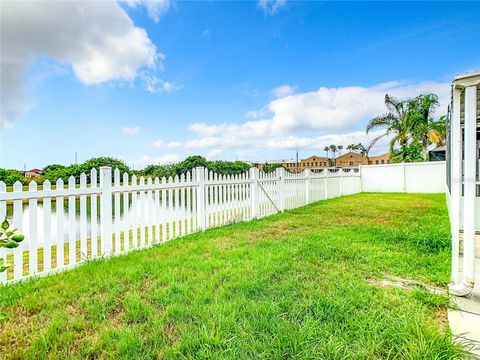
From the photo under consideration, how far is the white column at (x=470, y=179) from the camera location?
2428 mm

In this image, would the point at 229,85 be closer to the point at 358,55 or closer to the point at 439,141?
the point at 358,55

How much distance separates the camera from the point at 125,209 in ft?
14.3

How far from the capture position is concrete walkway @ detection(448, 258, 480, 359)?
1.82 m

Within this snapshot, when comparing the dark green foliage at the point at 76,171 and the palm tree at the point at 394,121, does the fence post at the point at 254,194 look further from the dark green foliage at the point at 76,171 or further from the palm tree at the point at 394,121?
the palm tree at the point at 394,121

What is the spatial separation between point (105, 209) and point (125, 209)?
46 centimetres

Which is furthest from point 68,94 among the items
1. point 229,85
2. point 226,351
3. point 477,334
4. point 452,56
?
point 452,56

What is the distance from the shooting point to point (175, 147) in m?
28.9

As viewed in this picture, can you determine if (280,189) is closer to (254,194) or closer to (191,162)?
(254,194)

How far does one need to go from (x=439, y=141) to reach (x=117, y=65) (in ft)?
64.2

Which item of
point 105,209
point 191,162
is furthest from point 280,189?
point 191,162

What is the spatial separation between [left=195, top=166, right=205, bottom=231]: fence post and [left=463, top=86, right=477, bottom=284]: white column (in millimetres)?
4173

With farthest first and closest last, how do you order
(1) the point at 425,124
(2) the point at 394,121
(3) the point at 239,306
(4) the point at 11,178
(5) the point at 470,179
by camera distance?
(2) the point at 394,121, (1) the point at 425,124, (4) the point at 11,178, (5) the point at 470,179, (3) the point at 239,306

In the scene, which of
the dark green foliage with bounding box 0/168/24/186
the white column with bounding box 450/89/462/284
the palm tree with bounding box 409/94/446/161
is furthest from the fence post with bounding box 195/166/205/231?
the palm tree with bounding box 409/94/446/161

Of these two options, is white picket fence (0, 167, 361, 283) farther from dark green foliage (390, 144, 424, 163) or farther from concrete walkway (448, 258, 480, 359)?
dark green foliage (390, 144, 424, 163)
